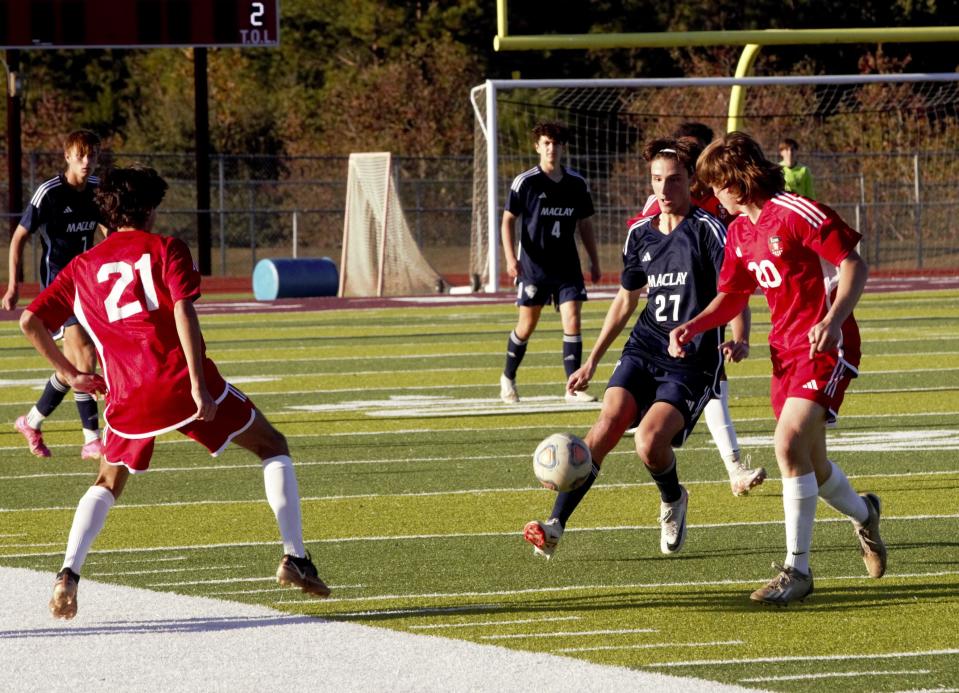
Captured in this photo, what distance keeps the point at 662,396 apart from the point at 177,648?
242 cm

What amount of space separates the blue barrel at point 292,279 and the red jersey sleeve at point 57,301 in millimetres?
21090

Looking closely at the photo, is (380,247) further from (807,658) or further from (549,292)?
(807,658)

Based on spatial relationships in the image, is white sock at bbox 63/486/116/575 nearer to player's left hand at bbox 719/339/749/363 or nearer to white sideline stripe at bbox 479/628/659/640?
white sideline stripe at bbox 479/628/659/640

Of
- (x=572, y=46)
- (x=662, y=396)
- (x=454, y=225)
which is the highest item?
(x=572, y=46)

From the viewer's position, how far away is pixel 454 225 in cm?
3750

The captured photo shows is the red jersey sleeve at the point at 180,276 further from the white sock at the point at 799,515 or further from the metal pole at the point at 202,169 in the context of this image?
the metal pole at the point at 202,169

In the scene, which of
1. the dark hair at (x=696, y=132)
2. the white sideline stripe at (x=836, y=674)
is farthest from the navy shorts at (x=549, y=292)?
the white sideline stripe at (x=836, y=674)

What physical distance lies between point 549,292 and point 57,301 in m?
7.89

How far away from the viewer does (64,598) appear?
6.26 m

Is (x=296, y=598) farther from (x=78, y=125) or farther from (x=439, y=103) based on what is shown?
(x=78, y=125)

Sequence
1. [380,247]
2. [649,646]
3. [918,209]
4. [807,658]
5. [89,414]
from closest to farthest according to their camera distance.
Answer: [807,658] → [649,646] → [89,414] → [380,247] → [918,209]

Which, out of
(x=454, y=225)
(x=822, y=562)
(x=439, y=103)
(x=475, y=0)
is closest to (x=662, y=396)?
(x=822, y=562)

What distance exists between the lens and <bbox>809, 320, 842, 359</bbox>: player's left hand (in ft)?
21.3

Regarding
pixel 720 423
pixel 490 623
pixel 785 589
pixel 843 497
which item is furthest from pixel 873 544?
pixel 720 423
